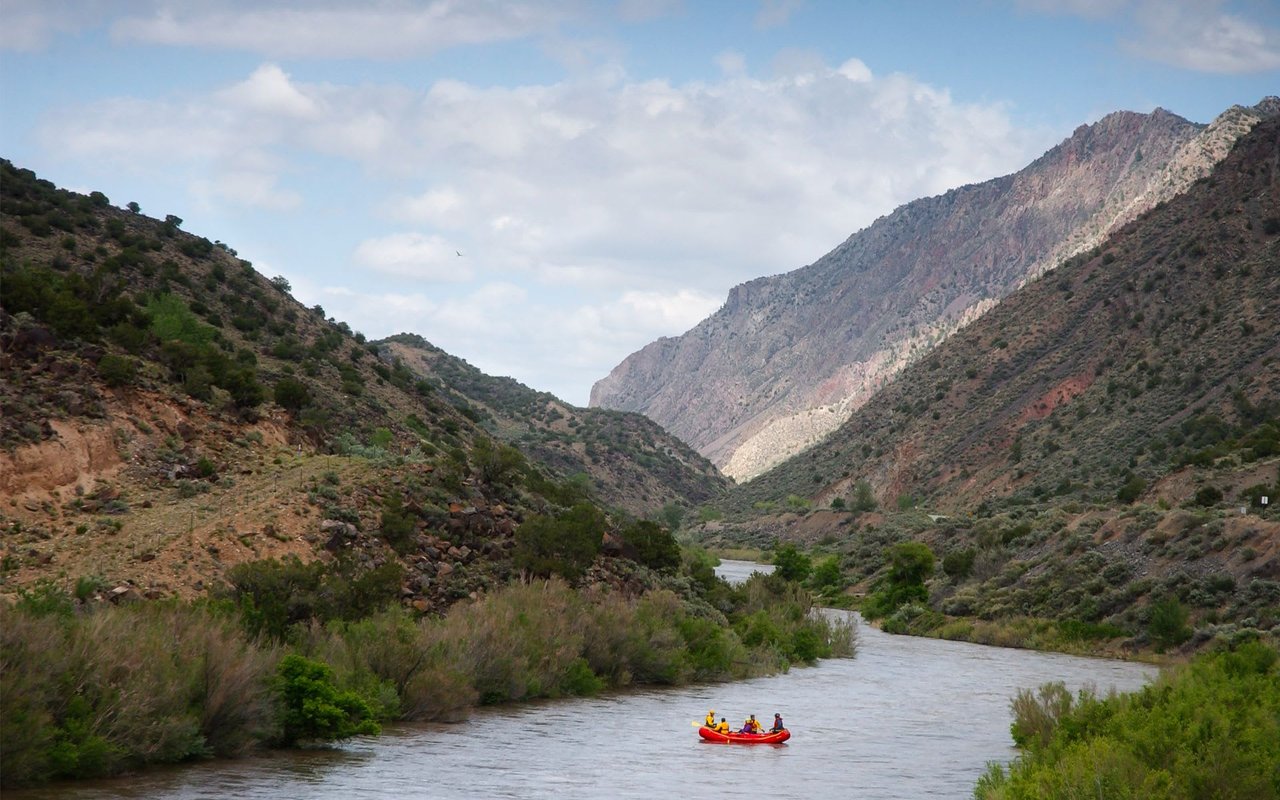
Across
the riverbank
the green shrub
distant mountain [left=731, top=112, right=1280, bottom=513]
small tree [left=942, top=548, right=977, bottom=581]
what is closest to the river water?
the riverbank

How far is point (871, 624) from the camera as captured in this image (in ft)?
213

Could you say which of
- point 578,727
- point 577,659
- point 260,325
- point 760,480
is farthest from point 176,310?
point 760,480

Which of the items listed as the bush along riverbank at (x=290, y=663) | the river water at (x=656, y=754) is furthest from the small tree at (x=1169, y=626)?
the bush along riverbank at (x=290, y=663)

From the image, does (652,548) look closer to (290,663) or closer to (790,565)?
(290,663)

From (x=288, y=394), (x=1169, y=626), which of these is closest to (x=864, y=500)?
(x=1169, y=626)

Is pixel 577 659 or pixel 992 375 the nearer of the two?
pixel 577 659

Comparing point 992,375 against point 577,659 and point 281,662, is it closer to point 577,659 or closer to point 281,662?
point 577,659

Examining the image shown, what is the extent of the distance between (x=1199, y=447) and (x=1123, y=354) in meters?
23.7

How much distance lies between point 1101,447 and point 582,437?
84.5 meters

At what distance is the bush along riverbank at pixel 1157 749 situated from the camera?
49.4 feet

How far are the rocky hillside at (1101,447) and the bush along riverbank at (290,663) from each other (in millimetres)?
19570

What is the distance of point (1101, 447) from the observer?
88062 millimetres

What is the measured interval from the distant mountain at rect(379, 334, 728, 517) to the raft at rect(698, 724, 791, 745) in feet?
369

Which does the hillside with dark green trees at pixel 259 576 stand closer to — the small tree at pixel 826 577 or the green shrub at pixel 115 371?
the green shrub at pixel 115 371
